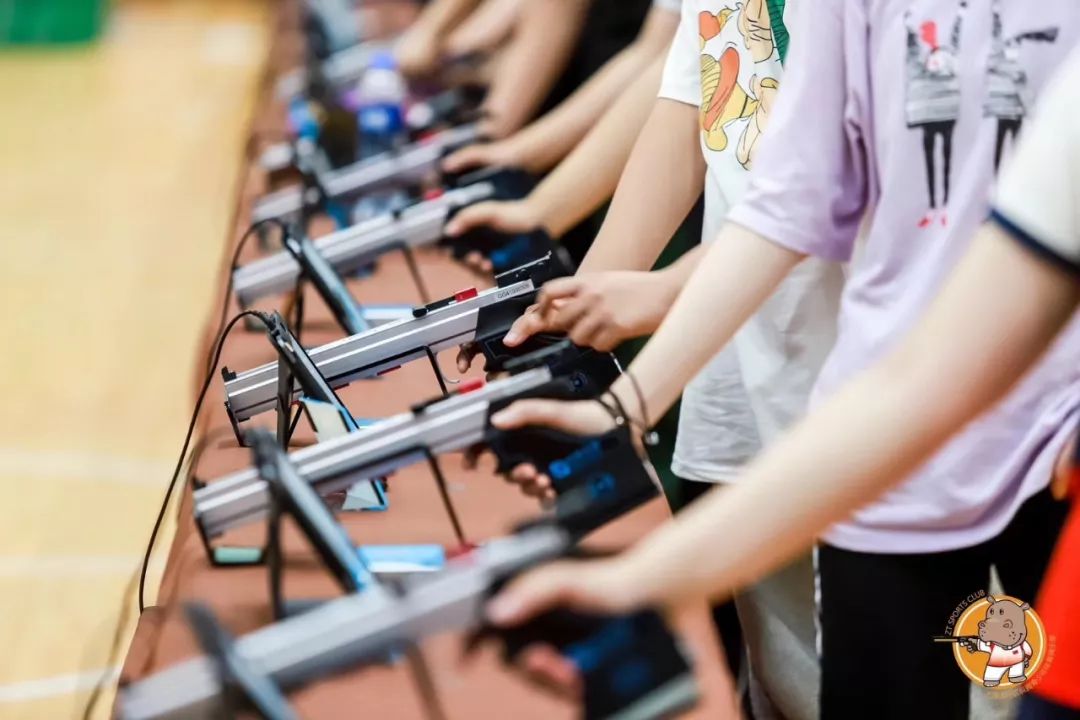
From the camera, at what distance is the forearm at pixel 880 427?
81 cm

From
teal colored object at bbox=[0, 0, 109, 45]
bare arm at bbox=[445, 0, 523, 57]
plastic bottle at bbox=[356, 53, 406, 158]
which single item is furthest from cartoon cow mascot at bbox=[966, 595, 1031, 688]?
teal colored object at bbox=[0, 0, 109, 45]

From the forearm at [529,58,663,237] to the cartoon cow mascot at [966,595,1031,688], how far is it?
0.78 metres

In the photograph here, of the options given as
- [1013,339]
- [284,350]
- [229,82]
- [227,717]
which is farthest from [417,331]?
[229,82]

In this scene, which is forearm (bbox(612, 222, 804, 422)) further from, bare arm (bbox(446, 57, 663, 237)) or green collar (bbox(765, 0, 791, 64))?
bare arm (bbox(446, 57, 663, 237))

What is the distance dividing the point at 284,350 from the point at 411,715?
18.9 inches

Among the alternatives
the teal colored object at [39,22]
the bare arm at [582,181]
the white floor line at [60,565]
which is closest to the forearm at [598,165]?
the bare arm at [582,181]

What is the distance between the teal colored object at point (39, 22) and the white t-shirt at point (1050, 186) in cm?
Answer: 692

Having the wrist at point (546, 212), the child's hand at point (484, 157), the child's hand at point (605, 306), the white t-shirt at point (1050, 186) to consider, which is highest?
the white t-shirt at point (1050, 186)

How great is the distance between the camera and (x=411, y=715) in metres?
1.10

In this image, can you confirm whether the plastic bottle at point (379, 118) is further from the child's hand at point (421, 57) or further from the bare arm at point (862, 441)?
the bare arm at point (862, 441)

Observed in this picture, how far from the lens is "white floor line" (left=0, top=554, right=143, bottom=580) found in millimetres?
2590

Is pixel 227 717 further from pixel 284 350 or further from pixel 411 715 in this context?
pixel 284 350

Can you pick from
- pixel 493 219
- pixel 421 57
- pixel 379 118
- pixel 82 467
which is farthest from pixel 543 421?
pixel 421 57

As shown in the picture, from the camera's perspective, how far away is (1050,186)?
0.80m
